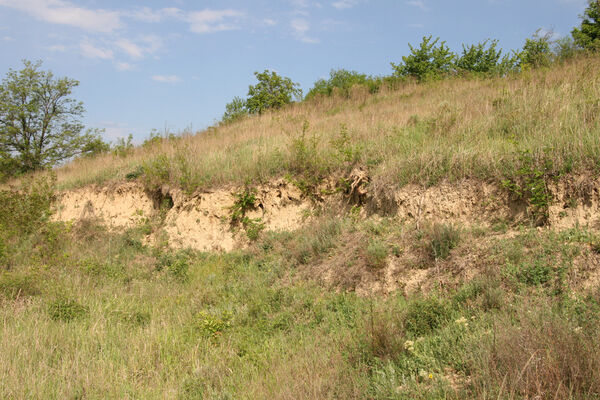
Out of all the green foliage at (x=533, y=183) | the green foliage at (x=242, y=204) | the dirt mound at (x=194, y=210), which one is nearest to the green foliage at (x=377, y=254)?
the green foliage at (x=533, y=183)

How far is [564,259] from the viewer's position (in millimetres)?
4805

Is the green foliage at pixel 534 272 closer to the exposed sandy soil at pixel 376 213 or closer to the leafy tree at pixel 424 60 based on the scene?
the exposed sandy soil at pixel 376 213

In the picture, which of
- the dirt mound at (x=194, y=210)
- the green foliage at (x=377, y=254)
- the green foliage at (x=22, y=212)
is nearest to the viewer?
the green foliage at (x=377, y=254)

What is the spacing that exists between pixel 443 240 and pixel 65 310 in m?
6.32

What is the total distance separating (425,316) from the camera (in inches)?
187

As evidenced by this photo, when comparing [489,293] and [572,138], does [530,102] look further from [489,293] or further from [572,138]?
[489,293]

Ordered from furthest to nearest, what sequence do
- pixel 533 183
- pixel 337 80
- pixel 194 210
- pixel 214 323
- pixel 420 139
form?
pixel 337 80 < pixel 194 210 < pixel 420 139 < pixel 214 323 < pixel 533 183

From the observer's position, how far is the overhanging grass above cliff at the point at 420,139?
6.64m

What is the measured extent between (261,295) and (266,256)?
1653 millimetres

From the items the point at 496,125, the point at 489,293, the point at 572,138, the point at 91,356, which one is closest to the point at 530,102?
the point at 496,125

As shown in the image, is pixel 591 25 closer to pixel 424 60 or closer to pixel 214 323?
pixel 424 60

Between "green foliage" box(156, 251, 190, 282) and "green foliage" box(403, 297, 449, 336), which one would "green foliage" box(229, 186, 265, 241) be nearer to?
"green foliage" box(156, 251, 190, 282)

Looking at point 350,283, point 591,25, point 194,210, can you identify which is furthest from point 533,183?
point 591,25

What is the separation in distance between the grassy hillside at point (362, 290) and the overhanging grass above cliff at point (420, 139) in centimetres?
5
